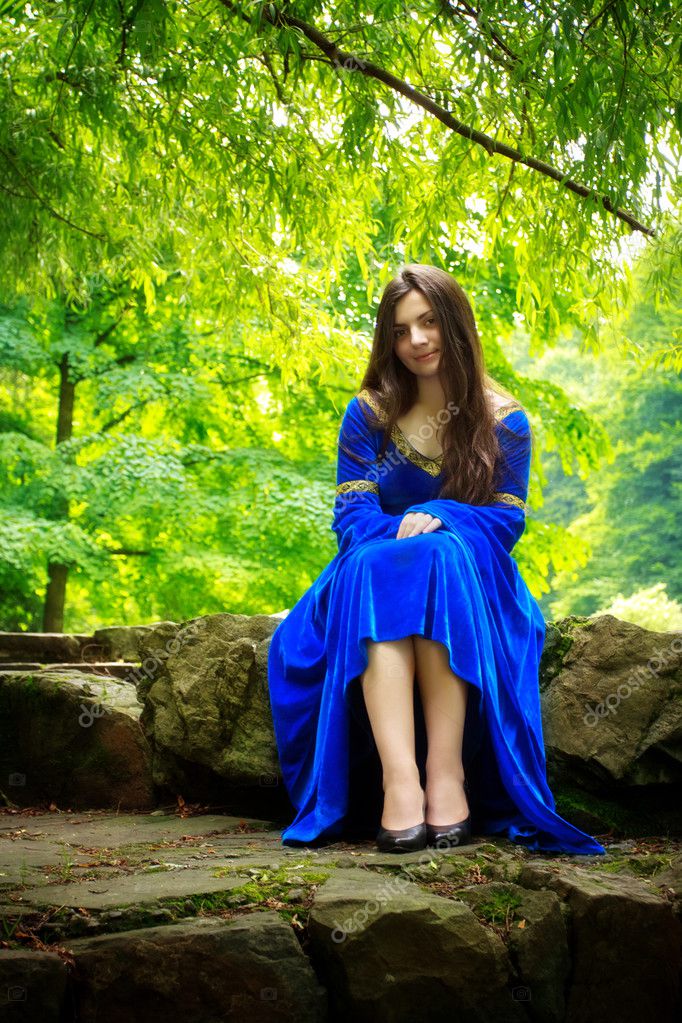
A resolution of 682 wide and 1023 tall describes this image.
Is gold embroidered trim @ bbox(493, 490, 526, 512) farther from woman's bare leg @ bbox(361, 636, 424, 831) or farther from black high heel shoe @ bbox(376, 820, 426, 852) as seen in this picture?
black high heel shoe @ bbox(376, 820, 426, 852)

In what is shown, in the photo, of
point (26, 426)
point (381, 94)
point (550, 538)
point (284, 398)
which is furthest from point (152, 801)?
point (26, 426)

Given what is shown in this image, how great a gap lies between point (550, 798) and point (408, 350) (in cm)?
145

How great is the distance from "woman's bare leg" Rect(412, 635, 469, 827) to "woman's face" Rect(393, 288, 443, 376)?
3.23ft

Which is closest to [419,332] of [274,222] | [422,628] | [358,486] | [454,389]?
[454,389]

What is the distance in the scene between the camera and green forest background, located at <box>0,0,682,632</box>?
3.23 m

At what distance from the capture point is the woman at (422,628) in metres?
2.81

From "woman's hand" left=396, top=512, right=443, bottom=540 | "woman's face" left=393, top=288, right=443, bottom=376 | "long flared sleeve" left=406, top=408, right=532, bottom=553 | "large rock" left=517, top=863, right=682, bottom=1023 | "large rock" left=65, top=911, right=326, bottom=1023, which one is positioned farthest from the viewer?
"woman's face" left=393, top=288, right=443, bottom=376

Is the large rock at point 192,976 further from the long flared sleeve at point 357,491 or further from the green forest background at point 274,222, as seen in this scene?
the green forest background at point 274,222

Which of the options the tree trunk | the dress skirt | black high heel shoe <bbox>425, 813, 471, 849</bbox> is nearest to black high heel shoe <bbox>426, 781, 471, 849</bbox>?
black high heel shoe <bbox>425, 813, 471, 849</bbox>

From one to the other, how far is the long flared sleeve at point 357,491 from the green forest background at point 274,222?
3.25 ft

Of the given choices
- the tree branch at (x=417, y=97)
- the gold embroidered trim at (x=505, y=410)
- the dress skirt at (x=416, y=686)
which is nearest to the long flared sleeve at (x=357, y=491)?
the dress skirt at (x=416, y=686)

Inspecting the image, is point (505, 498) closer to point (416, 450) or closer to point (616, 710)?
point (416, 450)

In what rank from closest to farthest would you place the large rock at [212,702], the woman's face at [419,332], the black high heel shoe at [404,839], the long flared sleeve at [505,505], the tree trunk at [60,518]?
the black high heel shoe at [404,839], the long flared sleeve at [505,505], the woman's face at [419,332], the large rock at [212,702], the tree trunk at [60,518]

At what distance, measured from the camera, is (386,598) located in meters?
2.85
